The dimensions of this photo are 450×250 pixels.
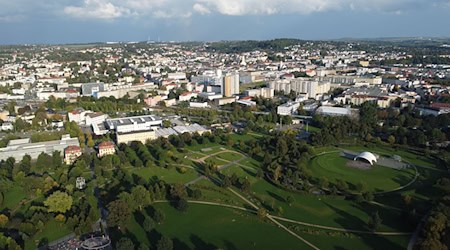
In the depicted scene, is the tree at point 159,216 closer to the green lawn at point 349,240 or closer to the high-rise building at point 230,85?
the green lawn at point 349,240

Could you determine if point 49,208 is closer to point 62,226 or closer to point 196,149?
point 62,226

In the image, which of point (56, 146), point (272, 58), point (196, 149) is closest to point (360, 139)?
point (196, 149)

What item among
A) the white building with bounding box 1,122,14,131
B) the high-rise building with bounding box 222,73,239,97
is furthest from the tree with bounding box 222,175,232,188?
the high-rise building with bounding box 222,73,239,97

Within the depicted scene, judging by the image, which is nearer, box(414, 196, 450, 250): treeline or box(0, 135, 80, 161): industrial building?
box(414, 196, 450, 250): treeline

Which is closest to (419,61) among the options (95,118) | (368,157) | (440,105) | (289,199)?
(440,105)

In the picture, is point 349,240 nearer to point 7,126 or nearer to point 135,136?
point 135,136

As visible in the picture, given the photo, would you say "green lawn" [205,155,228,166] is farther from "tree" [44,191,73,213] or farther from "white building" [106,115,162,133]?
"tree" [44,191,73,213]
